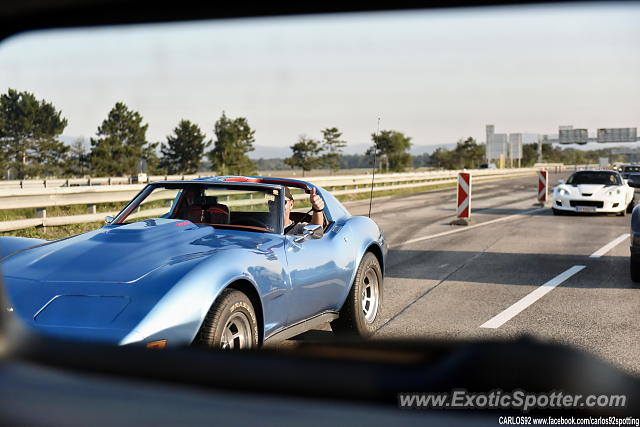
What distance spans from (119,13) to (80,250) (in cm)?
204

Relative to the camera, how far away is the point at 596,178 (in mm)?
22031

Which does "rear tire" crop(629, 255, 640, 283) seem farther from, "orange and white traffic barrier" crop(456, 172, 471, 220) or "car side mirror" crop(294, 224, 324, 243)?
"orange and white traffic barrier" crop(456, 172, 471, 220)

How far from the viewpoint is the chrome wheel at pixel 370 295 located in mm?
6582

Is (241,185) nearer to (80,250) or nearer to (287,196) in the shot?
(287,196)

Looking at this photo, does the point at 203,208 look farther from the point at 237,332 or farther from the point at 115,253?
the point at 115,253

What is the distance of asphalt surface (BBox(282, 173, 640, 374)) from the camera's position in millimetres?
6414

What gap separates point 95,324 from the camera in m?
3.04

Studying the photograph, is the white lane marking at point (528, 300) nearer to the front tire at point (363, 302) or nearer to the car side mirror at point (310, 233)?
the front tire at point (363, 302)

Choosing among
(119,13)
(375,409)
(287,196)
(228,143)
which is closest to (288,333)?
(287,196)

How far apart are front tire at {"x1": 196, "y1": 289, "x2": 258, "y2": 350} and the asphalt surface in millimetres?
397

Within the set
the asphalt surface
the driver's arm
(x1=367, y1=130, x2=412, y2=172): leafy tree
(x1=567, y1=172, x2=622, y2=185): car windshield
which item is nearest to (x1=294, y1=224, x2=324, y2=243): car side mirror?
the driver's arm

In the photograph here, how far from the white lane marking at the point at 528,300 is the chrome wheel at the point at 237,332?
3.36 m

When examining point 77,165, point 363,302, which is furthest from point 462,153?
point 363,302

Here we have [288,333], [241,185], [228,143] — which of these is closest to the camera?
[288,333]
